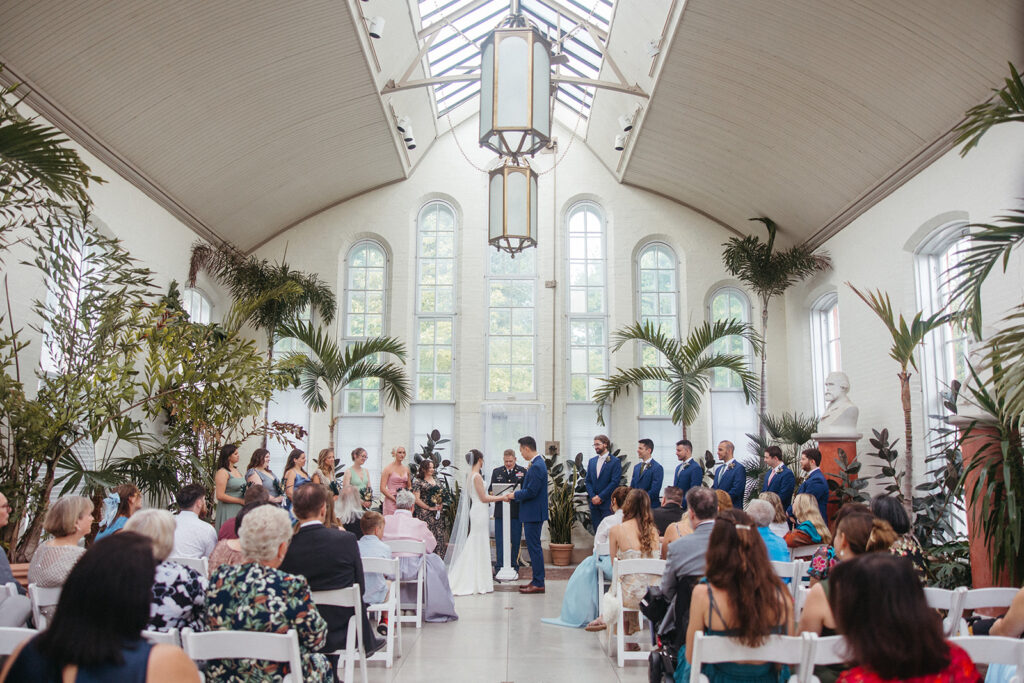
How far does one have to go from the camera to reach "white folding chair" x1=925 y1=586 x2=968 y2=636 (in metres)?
3.47

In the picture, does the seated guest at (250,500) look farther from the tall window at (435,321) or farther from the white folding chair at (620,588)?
the tall window at (435,321)

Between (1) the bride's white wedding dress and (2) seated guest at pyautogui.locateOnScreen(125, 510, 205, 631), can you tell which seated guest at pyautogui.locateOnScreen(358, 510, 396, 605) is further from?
(1) the bride's white wedding dress

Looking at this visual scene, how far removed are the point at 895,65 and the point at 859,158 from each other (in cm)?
175

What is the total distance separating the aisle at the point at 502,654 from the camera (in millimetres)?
5055

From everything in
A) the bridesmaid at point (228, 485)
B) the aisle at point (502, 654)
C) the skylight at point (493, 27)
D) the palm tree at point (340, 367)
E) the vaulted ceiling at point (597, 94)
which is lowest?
the aisle at point (502, 654)

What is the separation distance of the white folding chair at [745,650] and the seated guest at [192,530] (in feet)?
10.3

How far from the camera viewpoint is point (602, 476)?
32.2 ft

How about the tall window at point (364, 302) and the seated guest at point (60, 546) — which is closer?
the seated guest at point (60, 546)

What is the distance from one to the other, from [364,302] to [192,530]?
29.3 ft

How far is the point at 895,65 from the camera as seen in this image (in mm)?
7656

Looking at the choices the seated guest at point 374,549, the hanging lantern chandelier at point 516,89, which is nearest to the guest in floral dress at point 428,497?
the seated guest at point 374,549

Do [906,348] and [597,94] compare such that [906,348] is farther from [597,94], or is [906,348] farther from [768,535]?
[597,94]

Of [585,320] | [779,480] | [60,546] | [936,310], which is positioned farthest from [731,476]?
[60,546]

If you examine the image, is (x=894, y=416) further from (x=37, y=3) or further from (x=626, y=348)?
(x=37, y=3)
